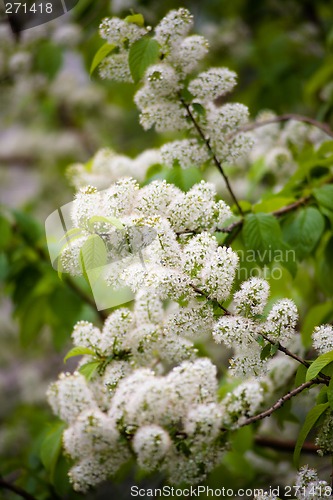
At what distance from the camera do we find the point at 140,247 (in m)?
0.88

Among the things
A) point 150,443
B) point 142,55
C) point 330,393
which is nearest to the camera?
point 150,443

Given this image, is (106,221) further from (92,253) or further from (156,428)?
(156,428)

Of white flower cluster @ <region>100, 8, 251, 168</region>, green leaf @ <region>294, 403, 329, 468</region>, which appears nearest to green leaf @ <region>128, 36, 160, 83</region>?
white flower cluster @ <region>100, 8, 251, 168</region>

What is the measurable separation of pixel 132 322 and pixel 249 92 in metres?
1.73

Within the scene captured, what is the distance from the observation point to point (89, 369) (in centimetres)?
91

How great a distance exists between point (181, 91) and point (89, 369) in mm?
548

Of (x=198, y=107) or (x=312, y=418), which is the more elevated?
(x=198, y=107)

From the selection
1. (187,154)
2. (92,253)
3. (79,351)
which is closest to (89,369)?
(79,351)

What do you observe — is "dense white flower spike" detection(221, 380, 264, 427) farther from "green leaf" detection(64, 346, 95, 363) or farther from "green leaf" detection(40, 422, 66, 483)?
"green leaf" detection(40, 422, 66, 483)

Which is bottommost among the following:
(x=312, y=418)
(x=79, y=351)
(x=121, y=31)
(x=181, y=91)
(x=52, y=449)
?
(x=52, y=449)

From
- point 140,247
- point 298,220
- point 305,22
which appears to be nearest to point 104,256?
point 140,247

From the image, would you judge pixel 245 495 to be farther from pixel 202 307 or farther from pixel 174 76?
pixel 174 76

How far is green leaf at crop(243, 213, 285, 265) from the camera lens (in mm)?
1073

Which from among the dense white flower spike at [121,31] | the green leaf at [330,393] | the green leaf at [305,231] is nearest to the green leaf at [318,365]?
the green leaf at [330,393]
